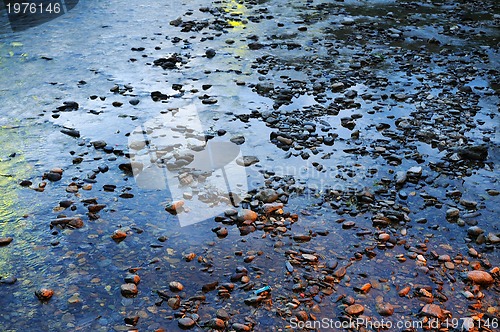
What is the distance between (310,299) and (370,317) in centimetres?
33

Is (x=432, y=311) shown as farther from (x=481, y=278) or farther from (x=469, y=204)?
(x=469, y=204)

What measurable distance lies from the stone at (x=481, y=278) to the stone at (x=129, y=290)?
189cm

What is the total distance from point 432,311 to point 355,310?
40 centimetres

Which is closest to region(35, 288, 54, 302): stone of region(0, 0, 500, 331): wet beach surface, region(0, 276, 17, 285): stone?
region(0, 0, 500, 331): wet beach surface

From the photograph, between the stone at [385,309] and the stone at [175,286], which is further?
the stone at [175,286]

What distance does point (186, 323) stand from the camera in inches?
107

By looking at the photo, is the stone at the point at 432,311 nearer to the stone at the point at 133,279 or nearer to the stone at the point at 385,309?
the stone at the point at 385,309

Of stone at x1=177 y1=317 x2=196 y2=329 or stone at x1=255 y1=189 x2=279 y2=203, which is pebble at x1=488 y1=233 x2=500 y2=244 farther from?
stone at x1=177 y1=317 x2=196 y2=329

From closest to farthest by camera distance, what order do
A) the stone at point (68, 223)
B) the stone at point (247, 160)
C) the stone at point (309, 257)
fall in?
the stone at point (309, 257)
the stone at point (68, 223)
the stone at point (247, 160)

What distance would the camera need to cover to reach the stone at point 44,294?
287 centimetres

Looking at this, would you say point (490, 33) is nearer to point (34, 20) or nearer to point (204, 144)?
point (204, 144)

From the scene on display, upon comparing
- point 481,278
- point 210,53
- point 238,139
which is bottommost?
point 210,53

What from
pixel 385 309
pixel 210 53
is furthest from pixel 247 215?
pixel 210 53

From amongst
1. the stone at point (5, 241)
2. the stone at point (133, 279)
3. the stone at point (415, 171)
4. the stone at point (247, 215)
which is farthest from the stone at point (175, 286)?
the stone at point (415, 171)
